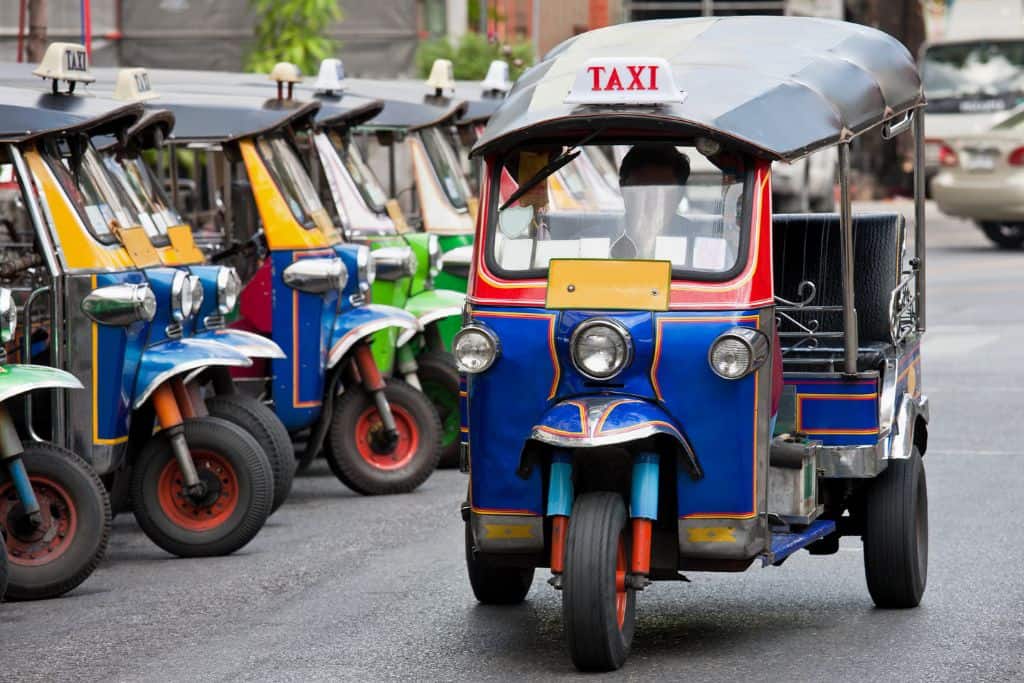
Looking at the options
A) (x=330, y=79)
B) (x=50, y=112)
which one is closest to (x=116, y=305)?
(x=50, y=112)

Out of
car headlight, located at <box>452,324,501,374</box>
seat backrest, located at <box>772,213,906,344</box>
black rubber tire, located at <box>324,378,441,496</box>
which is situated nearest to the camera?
car headlight, located at <box>452,324,501,374</box>

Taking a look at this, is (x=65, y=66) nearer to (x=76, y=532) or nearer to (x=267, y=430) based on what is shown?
(x=267, y=430)

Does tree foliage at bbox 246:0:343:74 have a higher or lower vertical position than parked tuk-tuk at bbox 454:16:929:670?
higher

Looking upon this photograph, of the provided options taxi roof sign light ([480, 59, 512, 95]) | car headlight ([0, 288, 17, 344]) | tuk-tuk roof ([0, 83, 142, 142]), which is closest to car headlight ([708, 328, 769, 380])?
car headlight ([0, 288, 17, 344])

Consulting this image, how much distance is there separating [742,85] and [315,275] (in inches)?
159

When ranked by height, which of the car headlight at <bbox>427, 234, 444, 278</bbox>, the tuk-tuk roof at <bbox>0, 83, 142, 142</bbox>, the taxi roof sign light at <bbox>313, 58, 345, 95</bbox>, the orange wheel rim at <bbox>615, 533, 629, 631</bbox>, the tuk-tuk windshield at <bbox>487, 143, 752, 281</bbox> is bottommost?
the orange wheel rim at <bbox>615, 533, 629, 631</bbox>

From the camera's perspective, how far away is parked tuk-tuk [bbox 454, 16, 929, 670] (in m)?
6.76

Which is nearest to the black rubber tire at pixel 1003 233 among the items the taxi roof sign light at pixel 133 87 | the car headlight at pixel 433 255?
the car headlight at pixel 433 255

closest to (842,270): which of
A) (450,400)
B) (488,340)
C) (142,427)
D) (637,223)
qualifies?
(637,223)

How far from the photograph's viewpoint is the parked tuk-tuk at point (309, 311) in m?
10.8

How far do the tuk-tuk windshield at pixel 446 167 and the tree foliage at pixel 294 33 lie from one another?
10368 millimetres

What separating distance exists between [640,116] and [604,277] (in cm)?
54

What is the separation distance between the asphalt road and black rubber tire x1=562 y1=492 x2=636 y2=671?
0.64ft

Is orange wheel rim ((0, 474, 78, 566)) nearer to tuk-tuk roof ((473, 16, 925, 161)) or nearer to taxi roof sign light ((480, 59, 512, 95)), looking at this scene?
tuk-tuk roof ((473, 16, 925, 161))
